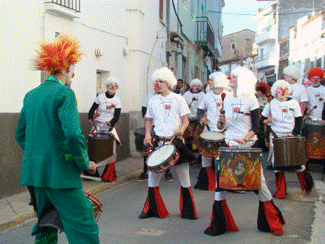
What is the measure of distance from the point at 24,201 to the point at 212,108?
3.60 metres

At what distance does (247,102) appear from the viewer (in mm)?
5461

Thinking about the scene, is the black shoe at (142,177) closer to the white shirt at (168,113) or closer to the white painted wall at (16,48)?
the white painted wall at (16,48)

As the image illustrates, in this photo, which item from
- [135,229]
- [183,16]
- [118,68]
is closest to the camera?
[135,229]

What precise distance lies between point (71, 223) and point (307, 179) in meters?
5.23

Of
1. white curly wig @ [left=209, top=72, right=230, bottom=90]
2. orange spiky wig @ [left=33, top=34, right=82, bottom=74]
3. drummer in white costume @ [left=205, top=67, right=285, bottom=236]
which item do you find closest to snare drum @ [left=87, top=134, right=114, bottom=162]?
white curly wig @ [left=209, top=72, right=230, bottom=90]

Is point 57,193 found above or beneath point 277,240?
above

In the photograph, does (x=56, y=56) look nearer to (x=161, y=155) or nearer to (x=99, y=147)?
(x=161, y=155)

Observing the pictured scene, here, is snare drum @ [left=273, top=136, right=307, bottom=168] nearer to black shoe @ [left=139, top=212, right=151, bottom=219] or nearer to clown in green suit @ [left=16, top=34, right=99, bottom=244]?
black shoe @ [left=139, top=212, right=151, bottom=219]

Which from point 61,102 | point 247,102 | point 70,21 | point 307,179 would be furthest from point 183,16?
point 61,102

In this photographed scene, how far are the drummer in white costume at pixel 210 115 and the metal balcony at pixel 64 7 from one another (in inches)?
127

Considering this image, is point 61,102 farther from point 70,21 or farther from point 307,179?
point 70,21

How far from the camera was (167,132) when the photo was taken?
20.4 feet

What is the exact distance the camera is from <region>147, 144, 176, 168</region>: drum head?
5.69 meters

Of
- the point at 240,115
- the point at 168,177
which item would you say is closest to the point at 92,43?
the point at 168,177
